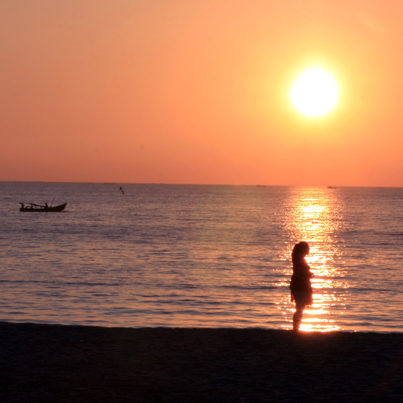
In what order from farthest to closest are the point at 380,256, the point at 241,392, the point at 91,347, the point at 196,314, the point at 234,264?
the point at 380,256, the point at 234,264, the point at 196,314, the point at 91,347, the point at 241,392

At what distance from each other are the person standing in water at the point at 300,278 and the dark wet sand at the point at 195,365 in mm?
678

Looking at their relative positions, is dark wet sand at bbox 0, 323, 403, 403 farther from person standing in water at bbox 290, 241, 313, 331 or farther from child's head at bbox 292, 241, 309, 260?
child's head at bbox 292, 241, 309, 260

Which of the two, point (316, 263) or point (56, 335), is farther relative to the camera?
point (316, 263)

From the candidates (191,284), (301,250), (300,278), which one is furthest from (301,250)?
(191,284)

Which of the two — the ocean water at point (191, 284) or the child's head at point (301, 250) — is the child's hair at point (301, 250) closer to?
the child's head at point (301, 250)

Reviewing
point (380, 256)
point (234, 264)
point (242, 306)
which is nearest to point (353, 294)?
point (242, 306)

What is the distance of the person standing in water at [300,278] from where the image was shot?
11.8m

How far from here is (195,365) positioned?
9.36 meters

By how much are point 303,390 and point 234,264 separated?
28726 millimetres

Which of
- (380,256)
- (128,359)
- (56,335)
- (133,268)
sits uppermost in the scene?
(380,256)

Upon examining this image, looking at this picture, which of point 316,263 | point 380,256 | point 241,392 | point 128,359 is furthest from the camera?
point 380,256

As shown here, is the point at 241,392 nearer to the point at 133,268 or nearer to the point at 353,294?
the point at 353,294

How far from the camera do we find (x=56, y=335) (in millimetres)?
11453

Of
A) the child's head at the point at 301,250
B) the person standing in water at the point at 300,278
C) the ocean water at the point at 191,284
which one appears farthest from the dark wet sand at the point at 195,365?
the ocean water at the point at 191,284
